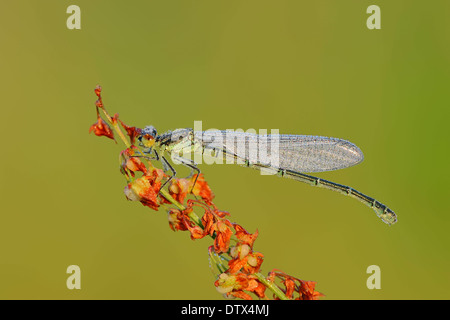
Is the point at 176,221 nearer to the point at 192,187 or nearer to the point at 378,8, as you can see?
the point at 192,187

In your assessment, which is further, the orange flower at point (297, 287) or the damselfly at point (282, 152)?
the damselfly at point (282, 152)

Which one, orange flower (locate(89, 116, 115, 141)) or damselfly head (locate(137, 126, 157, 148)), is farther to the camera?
damselfly head (locate(137, 126, 157, 148))

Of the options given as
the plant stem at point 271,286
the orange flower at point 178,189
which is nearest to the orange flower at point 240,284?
the plant stem at point 271,286

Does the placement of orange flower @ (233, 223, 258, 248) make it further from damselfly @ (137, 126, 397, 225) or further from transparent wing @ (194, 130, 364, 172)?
transparent wing @ (194, 130, 364, 172)

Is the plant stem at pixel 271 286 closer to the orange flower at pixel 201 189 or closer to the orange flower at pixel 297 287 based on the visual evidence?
the orange flower at pixel 297 287

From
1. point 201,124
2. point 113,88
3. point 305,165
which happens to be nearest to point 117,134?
point 305,165

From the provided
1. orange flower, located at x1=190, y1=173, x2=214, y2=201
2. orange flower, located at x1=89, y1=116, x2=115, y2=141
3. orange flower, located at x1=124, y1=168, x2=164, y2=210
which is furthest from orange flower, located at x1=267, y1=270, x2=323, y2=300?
orange flower, located at x1=89, y1=116, x2=115, y2=141

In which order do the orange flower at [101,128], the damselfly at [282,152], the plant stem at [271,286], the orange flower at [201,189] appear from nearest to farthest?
the plant stem at [271,286], the orange flower at [101,128], the orange flower at [201,189], the damselfly at [282,152]

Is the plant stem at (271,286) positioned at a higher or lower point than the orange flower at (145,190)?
lower
